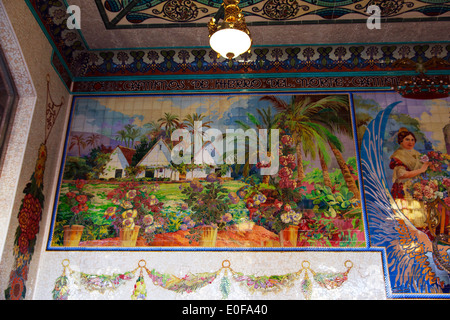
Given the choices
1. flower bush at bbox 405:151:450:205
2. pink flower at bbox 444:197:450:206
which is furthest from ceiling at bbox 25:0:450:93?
pink flower at bbox 444:197:450:206

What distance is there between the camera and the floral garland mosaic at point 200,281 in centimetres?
510

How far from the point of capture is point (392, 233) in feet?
17.5

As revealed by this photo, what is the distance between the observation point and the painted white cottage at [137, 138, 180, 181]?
5805 mm

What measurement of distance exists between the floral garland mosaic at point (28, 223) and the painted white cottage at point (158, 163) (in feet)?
4.26

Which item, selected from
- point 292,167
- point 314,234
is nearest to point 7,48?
point 292,167

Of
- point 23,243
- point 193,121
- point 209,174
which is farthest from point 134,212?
point 193,121

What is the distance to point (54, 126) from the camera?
5.75 metres

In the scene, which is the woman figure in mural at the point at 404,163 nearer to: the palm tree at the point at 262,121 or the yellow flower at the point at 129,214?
the palm tree at the point at 262,121

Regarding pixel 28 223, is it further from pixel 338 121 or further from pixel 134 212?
pixel 338 121

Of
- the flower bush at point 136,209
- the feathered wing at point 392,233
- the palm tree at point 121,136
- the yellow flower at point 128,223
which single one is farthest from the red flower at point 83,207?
the feathered wing at point 392,233

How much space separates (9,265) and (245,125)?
3.53m

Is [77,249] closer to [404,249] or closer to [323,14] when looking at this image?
[404,249]

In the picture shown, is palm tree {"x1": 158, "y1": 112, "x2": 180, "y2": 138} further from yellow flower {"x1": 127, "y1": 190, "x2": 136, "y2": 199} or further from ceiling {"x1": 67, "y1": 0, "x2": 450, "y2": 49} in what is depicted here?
ceiling {"x1": 67, "y1": 0, "x2": 450, "y2": 49}

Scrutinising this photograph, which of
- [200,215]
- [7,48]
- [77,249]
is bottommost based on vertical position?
[77,249]
